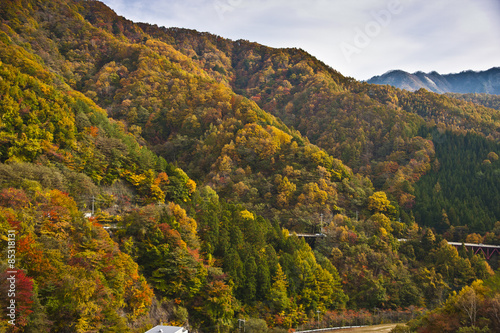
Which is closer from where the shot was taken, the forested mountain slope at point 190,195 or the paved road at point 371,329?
the forested mountain slope at point 190,195

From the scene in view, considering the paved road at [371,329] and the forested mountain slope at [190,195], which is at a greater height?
the forested mountain slope at [190,195]

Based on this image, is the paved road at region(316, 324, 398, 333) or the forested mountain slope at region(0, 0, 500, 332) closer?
the forested mountain slope at region(0, 0, 500, 332)

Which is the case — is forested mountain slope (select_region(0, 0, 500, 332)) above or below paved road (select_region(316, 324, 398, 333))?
above

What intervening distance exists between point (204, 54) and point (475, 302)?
12425 centimetres

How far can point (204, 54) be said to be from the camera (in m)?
132

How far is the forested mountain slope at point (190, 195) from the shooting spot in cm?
2667

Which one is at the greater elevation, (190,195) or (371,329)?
(190,195)

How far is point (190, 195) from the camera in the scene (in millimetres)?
45188

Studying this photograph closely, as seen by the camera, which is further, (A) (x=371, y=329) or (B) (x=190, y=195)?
(B) (x=190, y=195)

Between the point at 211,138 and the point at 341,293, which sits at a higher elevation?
the point at 211,138

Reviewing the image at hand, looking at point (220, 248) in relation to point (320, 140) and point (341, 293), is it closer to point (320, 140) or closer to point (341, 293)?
point (341, 293)

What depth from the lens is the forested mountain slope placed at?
2667 centimetres

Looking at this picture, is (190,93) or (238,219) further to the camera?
(190,93)

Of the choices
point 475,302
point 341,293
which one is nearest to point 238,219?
point 341,293
